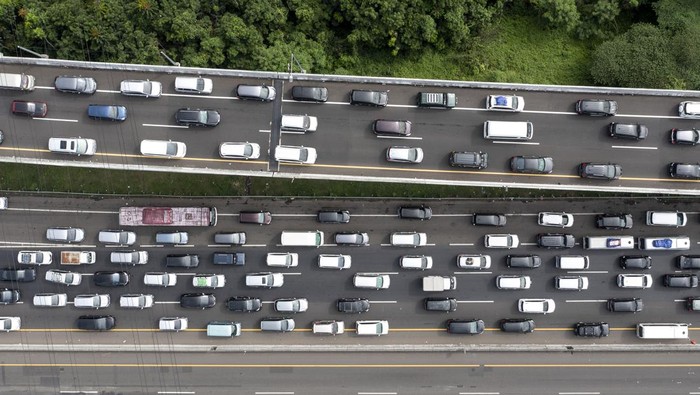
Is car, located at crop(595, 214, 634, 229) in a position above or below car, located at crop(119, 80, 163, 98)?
below

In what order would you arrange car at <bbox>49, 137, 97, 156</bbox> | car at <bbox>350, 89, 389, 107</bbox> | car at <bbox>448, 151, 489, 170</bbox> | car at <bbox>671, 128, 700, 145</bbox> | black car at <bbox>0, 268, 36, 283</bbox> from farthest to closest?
black car at <bbox>0, 268, 36, 283</bbox>
car at <bbox>671, 128, 700, 145</bbox>
car at <bbox>448, 151, 489, 170</bbox>
car at <bbox>350, 89, 389, 107</bbox>
car at <bbox>49, 137, 97, 156</bbox>

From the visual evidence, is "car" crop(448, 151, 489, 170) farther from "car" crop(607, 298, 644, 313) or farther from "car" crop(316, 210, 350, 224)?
"car" crop(607, 298, 644, 313)

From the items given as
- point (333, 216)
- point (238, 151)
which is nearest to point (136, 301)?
point (238, 151)

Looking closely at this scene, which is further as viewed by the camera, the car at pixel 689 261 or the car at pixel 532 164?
the car at pixel 689 261

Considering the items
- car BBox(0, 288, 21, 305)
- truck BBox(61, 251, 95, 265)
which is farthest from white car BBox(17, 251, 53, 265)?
car BBox(0, 288, 21, 305)

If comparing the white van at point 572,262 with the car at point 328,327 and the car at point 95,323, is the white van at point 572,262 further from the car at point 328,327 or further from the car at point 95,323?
the car at point 95,323

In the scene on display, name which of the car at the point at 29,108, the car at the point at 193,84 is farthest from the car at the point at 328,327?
the car at the point at 29,108

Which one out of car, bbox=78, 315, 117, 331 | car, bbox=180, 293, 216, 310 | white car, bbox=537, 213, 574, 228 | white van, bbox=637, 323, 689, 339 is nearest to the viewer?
white van, bbox=637, 323, 689, 339

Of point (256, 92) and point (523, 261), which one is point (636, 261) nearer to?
point (523, 261)
